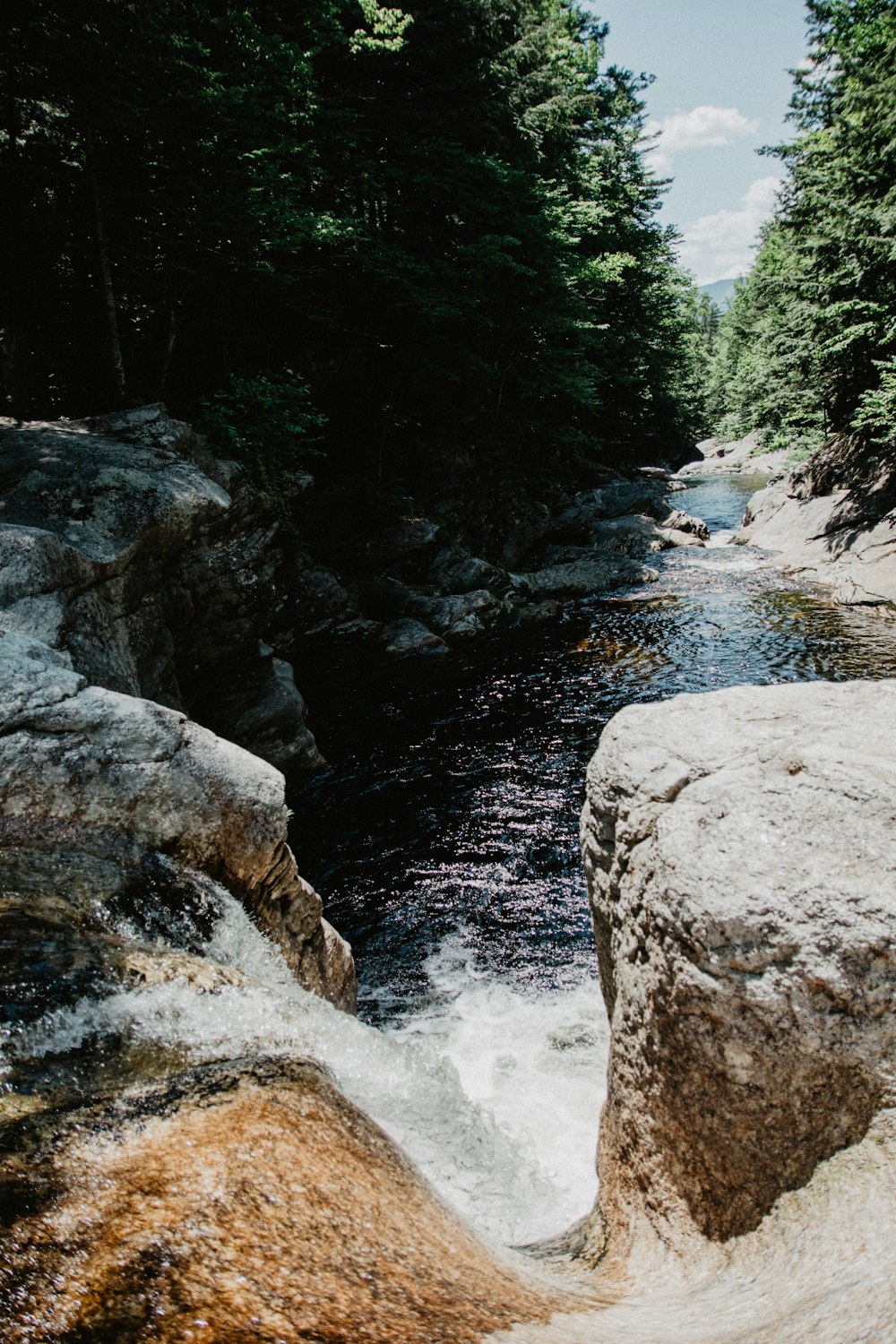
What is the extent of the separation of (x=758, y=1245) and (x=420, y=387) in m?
22.3

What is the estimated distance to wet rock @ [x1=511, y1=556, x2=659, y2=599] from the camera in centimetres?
2072

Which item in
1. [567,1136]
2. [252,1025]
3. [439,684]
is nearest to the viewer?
[252,1025]

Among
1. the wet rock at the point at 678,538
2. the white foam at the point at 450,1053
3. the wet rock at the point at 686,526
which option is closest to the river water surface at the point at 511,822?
the white foam at the point at 450,1053

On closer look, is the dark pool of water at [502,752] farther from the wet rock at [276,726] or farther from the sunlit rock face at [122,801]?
the sunlit rock face at [122,801]

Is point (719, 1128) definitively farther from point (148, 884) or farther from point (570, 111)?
point (570, 111)

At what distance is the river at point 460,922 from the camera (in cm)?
324

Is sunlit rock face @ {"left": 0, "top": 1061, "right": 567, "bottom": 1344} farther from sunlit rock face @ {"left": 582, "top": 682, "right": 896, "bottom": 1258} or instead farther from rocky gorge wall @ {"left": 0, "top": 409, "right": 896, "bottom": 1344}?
sunlit rock face @ {"left": 582, "top": 682, "right": 896, "bottom": 1258}

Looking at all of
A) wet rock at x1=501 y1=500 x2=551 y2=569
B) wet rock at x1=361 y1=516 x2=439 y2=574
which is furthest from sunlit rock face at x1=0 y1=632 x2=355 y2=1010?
wet rock at x1=501 y1=500 x2=551 y2=569

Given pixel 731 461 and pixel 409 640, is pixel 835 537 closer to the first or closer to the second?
pixel 409 640

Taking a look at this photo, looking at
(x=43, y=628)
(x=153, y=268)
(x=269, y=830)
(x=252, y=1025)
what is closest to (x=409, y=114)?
(x=153, y=268)

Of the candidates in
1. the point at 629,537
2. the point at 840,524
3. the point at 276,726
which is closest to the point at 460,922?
the point at 276,726

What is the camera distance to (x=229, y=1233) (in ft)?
6.39

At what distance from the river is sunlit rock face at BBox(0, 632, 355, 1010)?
353 mm

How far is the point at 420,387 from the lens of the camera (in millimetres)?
21578
